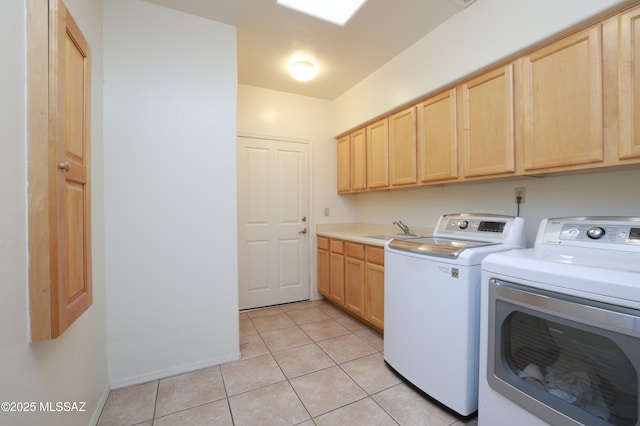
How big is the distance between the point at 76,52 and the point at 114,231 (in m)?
1.07

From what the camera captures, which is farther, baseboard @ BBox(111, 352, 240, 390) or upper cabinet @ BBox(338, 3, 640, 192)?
baseboard @ BBox(111, 352, 240, 390)

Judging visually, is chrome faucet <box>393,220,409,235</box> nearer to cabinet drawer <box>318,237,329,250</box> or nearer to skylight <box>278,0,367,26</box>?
cabinet drawer <box>318,237,329,250</box>

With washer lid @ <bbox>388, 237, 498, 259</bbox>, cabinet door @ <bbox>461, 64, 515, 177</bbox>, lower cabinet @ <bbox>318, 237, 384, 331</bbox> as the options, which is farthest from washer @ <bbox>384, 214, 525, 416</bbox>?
lower cabinet @ <bbox>318, 237, 384, 331</bbox>

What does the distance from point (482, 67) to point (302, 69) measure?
5.12 feet

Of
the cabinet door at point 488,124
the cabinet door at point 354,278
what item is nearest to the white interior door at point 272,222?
the cabinet door at point 354,278

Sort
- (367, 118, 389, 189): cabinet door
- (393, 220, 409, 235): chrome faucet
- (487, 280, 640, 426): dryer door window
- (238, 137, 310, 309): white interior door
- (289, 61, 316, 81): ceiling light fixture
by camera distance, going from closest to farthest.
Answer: (487, 280, 640, 426): dryer door window, (289, 61, 316, 81): ceiling light fixture, (367, 118, 389, 189): cabinet door, (393, 220, 409, 235): chrome faucet, (238, 137, 310, 309): white interior door

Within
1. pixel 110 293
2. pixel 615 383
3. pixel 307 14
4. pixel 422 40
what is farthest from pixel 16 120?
pixel 422 40

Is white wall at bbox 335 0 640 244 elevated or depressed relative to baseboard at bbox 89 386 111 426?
elevated

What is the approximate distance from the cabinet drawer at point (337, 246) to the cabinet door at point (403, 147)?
88 centimetres

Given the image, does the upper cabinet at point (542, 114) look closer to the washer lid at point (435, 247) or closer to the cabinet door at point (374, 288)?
the washer lid at point (435, 247)

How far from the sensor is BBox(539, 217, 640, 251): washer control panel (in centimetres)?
119

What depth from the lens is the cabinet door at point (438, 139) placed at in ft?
6.68

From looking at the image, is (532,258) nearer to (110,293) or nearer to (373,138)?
(373,138)

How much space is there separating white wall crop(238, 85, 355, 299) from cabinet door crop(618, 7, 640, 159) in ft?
8.76
